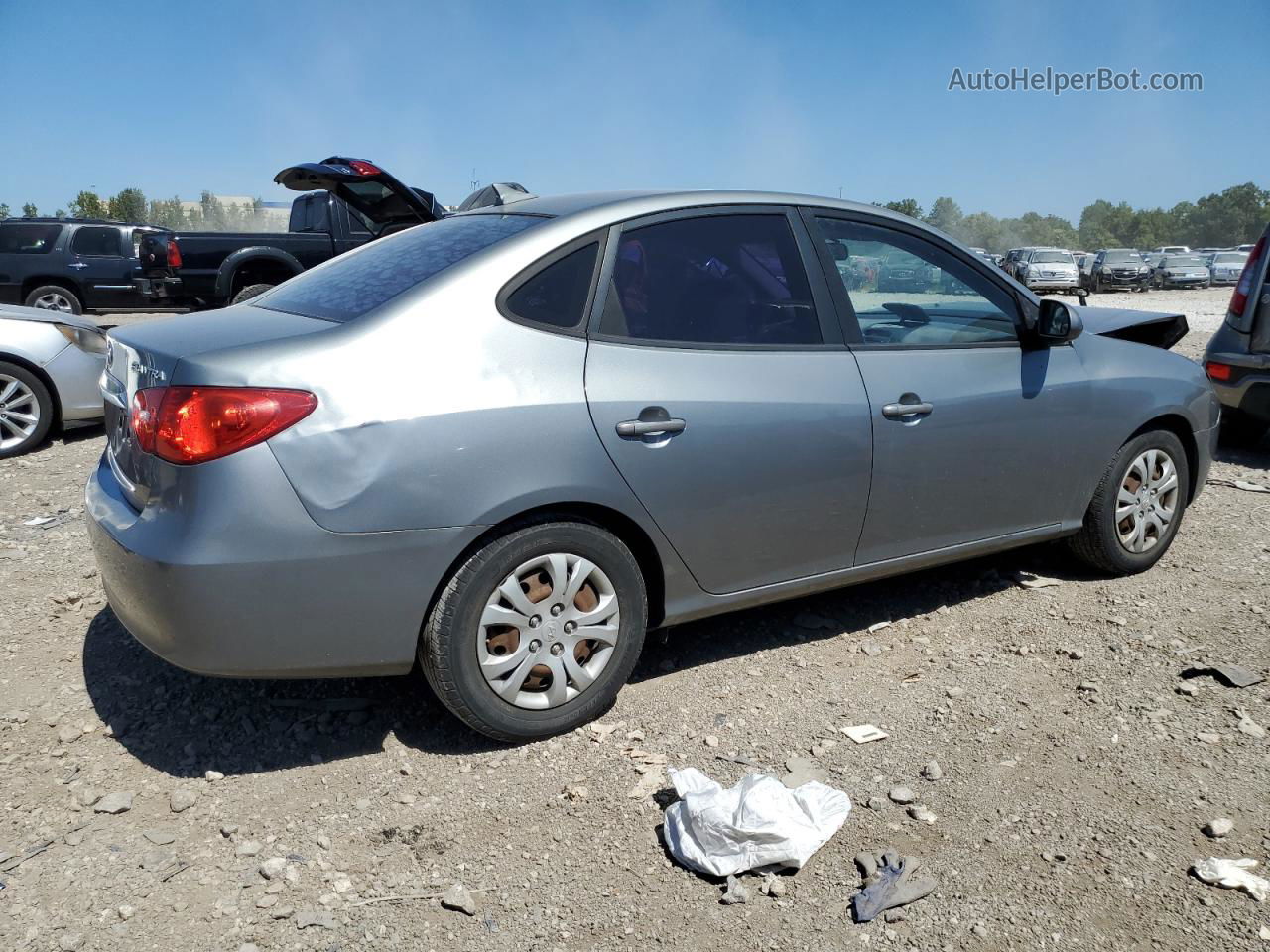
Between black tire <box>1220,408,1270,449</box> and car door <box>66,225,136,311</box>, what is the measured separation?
15572mm

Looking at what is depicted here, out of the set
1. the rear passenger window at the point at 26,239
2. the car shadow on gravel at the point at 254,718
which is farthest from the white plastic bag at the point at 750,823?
the rear passenger window at the point at 26,239

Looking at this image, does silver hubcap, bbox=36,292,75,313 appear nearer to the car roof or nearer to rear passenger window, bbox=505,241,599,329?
the car roof

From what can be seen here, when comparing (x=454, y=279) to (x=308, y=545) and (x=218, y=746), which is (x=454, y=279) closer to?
(x=308, y=545)

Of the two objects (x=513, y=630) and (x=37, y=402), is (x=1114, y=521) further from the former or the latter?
(x=37, y=402)

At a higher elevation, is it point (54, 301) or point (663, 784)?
point (54, 301)

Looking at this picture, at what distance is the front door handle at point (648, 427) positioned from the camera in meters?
3.26

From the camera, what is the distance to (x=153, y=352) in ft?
10.00

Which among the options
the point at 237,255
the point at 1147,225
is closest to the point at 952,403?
the point at 237,255

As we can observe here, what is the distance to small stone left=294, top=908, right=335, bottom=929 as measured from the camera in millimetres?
2547

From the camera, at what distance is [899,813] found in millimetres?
3027

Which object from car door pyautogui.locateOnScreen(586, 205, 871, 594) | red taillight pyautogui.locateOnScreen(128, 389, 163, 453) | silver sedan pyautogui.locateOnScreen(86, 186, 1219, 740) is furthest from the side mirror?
red taillight pyautogui.locateOnScreen(128, 389, 163, 453)

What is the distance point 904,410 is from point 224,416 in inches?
91.6

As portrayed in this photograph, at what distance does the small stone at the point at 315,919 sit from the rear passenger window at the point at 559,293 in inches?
67.7

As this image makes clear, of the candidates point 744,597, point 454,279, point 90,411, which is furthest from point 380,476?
point 90,411
